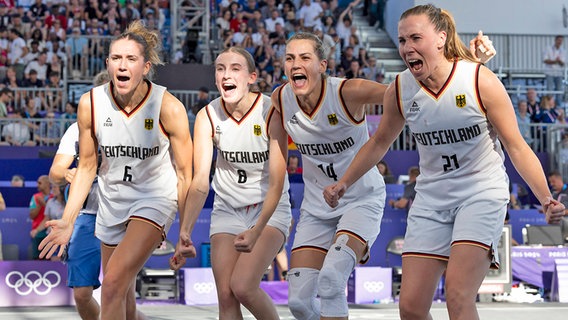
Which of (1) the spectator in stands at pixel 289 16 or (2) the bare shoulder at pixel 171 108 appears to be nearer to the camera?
(2) the bare shoulder at pixel 171 108

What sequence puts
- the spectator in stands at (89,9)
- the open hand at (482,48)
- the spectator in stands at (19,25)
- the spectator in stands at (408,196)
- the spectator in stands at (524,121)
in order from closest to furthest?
the open hand at (482,48) → the spectator in stands at (408,196) → the spectator in stands at (524,121) → the spectator in stands at (19,25) → the spectator in stands at (89,9)

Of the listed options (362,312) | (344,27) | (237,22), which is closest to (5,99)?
(237,22)

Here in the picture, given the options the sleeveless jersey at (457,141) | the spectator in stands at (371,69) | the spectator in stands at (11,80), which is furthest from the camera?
the spectator in stands at (371,69)

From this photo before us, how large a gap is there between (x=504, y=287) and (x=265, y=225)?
6.69 metres

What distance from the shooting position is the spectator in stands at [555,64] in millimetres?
21538

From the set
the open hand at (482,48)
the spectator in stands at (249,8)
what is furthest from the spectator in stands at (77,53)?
the open hand at (482,48)

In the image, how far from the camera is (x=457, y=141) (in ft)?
18.1

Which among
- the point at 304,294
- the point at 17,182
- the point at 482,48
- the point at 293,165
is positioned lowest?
the point at 304,294

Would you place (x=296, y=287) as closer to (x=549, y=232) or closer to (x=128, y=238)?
(x=128, y=238)

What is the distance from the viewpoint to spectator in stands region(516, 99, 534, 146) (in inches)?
710

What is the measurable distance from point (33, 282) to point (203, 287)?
2.01 meters

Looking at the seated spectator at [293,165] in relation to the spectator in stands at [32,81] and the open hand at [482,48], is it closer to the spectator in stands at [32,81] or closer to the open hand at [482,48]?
the spectator in stands at [32,81]

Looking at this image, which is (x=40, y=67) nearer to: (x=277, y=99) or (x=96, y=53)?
(x=96, y=53)

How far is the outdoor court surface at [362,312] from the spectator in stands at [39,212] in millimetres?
1819
